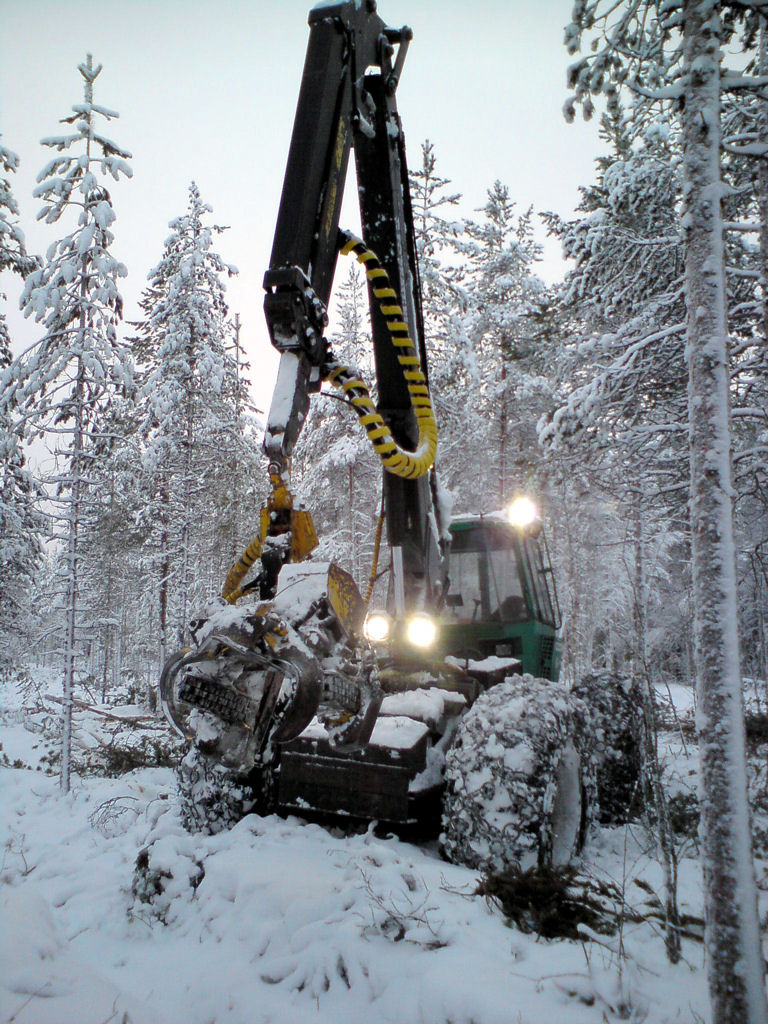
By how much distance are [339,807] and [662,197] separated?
10.5 metres

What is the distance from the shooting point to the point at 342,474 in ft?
63.7

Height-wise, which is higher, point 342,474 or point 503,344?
point 503,344

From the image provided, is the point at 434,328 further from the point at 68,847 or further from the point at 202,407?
the point at 68,847

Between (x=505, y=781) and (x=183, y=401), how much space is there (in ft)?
46.5

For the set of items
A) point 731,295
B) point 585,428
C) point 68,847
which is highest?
point 731,295

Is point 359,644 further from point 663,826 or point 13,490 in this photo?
point 13,490

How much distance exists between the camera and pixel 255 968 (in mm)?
2996

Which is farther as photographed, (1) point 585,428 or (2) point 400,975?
(1) point 585,428

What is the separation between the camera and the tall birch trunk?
2852mm

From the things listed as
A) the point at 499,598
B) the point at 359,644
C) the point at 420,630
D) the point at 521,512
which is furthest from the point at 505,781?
the point at 521,512

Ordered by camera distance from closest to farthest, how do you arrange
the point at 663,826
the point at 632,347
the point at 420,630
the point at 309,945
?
1. the point at 309,945
2. the point at 663,826
3. the point at 420,630
4. the point at 632,347

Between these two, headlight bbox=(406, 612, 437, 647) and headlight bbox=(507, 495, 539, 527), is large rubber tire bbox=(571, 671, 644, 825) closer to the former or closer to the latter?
headlight bbox=(507, 495, 539, 527)

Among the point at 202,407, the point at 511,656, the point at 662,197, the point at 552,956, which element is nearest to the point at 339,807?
the point at 552,956

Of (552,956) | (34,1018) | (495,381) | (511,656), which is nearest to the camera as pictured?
(34,1018)
